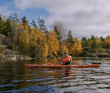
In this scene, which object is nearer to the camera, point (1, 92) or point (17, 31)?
point (1, 92)

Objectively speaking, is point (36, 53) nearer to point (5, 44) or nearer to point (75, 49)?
point (5, 44)

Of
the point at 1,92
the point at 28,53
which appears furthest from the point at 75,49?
the point at 1,92

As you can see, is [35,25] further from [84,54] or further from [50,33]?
[84,54]

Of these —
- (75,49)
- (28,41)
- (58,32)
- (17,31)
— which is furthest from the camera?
(75,49)

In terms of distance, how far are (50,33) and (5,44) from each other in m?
17.3

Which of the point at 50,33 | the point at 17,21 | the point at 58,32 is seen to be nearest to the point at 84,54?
the point at 58,32

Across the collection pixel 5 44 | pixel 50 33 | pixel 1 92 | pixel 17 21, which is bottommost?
pixel 1 92

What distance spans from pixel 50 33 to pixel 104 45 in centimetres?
Result: 6091

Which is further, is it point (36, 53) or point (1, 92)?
point (36, 53)

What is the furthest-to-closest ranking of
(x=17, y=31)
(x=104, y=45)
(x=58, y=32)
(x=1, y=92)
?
(x=104, y=45), (x=58, y=32), (x=17, y=31), (x=1, y=92)

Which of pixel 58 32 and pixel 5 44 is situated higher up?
pixel 58 32

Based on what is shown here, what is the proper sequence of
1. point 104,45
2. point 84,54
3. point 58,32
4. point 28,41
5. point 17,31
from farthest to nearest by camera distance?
point 104,45 < point 84,54 < point 58,32 < point 17,31 < point 28,41

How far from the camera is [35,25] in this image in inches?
2215

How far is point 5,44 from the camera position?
158ft
